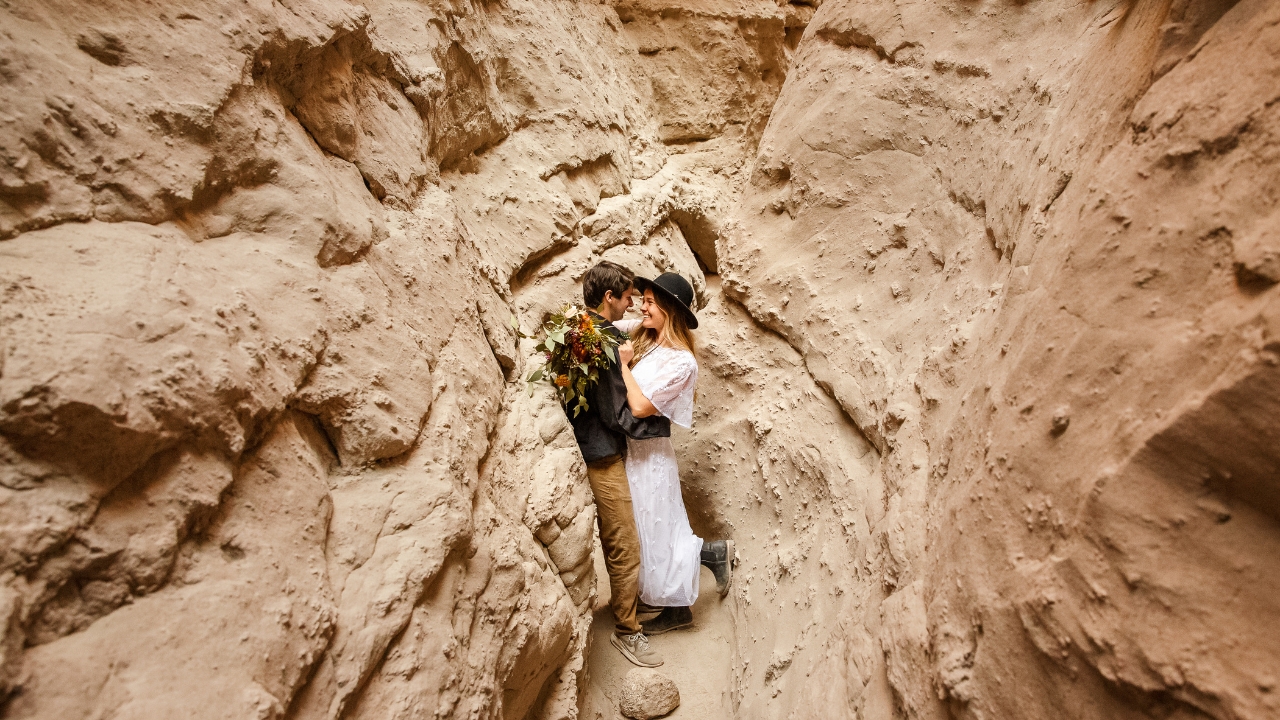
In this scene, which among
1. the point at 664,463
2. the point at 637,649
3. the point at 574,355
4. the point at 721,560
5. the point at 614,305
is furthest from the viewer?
the point at 721,560

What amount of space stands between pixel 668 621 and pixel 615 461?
3.97 feet

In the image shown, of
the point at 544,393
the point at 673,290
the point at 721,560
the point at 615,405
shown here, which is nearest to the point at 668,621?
the point at 721,560

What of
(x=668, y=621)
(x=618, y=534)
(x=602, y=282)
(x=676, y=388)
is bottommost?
(x=668, y=621)

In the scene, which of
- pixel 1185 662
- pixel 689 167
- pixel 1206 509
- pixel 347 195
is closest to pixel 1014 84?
pixel 1206 509

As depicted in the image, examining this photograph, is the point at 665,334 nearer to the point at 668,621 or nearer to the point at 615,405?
the point at 615,405

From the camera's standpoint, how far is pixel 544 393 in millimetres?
3760

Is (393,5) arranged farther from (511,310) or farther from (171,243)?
(171,243)

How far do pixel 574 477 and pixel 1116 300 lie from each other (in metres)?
2.50

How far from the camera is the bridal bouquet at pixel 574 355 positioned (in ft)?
12.6

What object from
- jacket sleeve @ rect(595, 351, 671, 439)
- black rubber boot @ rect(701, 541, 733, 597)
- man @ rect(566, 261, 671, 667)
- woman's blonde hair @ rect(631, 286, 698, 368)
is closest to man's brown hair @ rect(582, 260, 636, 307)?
man @ rect(566, 261, 671, 667)

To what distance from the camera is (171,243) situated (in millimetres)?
2129

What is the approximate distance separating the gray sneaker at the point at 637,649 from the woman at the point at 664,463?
257mm

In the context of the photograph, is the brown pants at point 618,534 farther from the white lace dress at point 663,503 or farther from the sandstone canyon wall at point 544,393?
the sandstone canyon wall at point 544,393

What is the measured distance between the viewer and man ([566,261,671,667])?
13.4 ft
